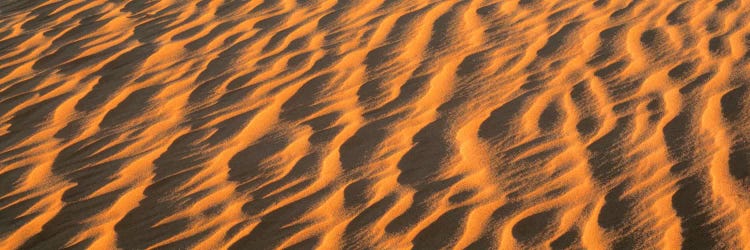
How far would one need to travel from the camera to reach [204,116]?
156 inches

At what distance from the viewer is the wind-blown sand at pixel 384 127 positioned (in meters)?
3.21

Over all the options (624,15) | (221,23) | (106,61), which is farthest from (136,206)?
(624,15)

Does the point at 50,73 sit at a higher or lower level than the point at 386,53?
higher

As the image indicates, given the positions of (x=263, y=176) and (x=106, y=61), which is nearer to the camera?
(x=263, y=176)

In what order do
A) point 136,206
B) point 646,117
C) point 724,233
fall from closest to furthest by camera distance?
point 724,233 → point 136,206 → point 646,117

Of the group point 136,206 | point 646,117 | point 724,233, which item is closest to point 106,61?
point 136,206

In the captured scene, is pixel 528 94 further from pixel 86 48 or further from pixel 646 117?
pixel 86 48

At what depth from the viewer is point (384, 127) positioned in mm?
3768

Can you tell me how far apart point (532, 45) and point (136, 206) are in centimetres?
222

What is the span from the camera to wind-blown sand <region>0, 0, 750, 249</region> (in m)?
3.21

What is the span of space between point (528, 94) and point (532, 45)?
0.54 metres

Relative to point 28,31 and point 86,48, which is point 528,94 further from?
point 28,31

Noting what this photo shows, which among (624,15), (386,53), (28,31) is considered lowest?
(624,15)

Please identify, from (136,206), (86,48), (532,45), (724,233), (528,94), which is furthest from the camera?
(86,48)
